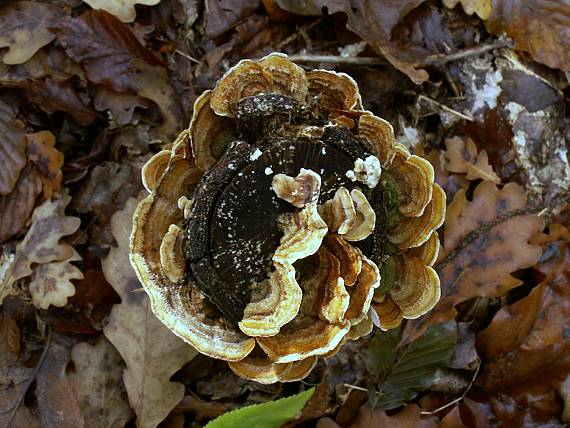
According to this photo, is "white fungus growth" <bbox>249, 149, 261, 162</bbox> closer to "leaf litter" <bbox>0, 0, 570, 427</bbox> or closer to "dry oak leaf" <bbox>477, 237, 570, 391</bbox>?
"leaf litter" <bbox>0, 0, 570, 427</bbox>

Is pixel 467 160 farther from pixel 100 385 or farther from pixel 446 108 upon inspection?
pixel 100 385

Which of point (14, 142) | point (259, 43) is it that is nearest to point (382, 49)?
point (259, 43)

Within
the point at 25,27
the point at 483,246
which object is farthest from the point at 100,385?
the point at 483,246

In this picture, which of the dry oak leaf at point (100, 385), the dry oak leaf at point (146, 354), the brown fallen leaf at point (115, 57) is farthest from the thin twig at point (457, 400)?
the brown fallen leaf at point (115, 57)

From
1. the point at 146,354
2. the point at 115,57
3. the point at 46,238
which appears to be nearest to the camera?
the point at 146,354

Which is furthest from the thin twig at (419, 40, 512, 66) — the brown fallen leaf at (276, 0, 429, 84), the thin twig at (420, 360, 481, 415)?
the thin twig at (420, 360, 481, 415)
